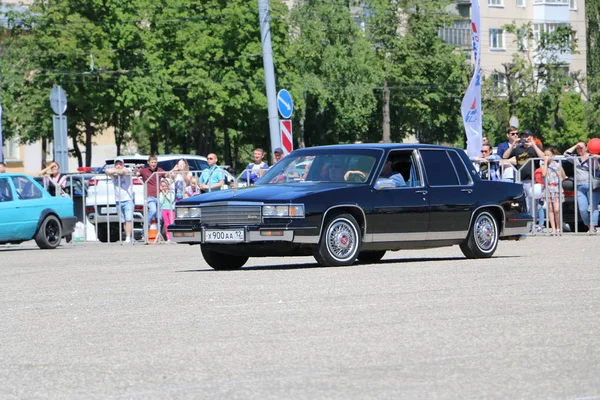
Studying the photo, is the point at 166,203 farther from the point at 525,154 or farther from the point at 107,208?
the point at 525,154

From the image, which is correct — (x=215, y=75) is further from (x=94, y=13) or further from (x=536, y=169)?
(x=536, y=169)

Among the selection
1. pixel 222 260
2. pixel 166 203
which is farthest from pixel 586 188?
pixel 222 260

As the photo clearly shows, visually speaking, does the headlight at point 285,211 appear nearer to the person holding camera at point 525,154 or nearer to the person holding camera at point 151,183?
the person holding camera at point 525,154

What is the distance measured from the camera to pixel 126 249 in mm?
27031

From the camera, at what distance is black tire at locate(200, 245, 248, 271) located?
18609 millimetres

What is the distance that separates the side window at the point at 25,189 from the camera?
1112 inches

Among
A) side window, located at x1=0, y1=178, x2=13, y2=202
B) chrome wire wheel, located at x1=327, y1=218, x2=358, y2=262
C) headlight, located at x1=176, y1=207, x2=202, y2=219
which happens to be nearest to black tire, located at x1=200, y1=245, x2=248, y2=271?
headlight, located at x1=176, y1=207, x2=202, y2=219

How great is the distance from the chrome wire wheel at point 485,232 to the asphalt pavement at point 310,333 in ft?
3.59

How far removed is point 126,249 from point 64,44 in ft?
117

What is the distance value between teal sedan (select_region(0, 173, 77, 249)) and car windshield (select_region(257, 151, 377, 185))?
9697 millimetres

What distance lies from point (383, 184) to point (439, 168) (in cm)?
145

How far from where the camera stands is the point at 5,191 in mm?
27891

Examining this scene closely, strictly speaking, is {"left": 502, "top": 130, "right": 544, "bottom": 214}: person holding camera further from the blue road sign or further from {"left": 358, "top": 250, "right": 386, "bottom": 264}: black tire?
{"left": 358, "top": 250, "right": 386, "bottom": 264}: black tire

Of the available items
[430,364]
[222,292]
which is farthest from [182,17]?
[430,364]
